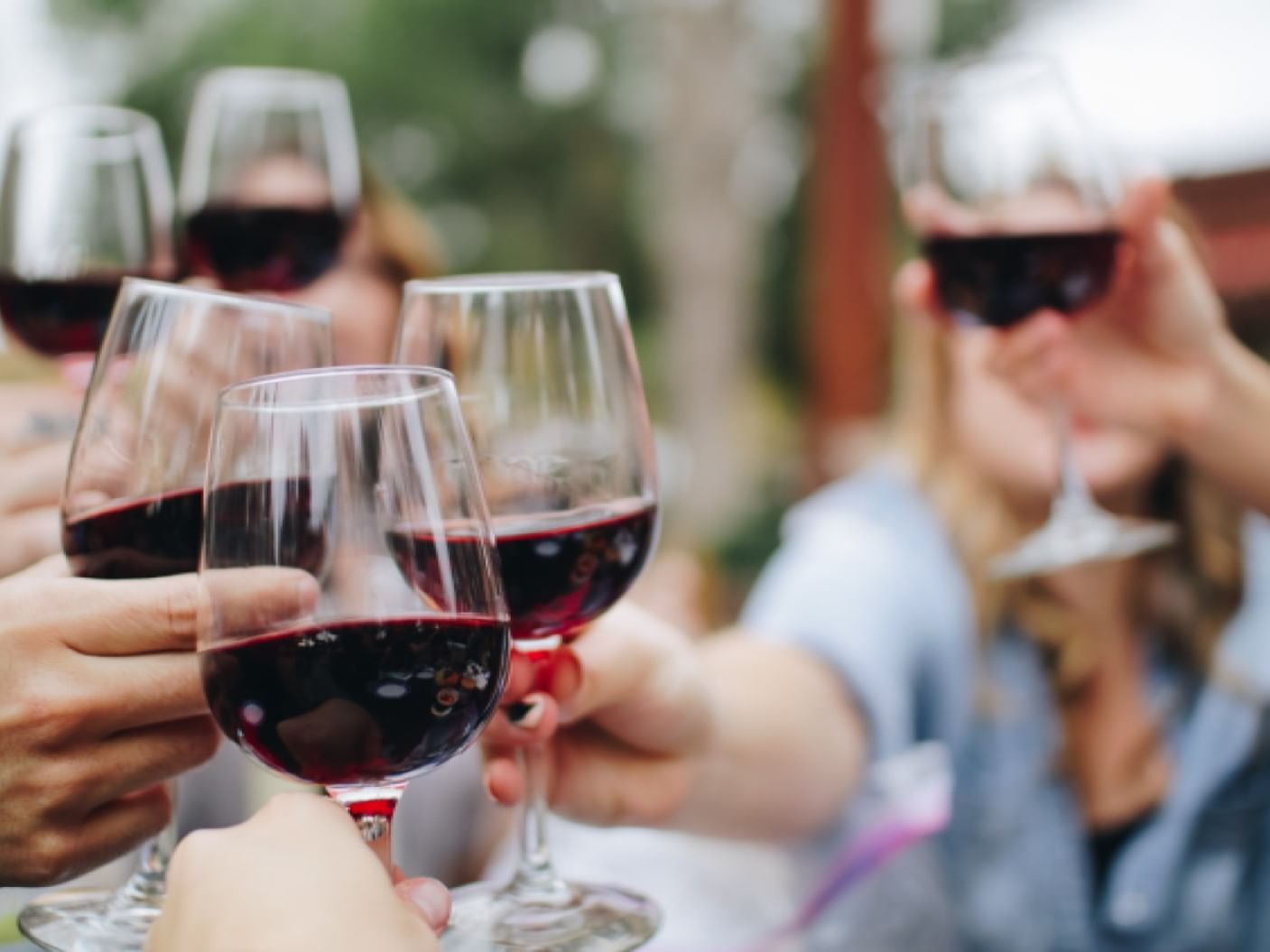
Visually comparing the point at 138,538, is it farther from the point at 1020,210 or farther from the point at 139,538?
the point at 1020,210

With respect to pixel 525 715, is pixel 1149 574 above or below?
below

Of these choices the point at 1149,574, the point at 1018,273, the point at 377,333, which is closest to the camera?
the point at 1018,273

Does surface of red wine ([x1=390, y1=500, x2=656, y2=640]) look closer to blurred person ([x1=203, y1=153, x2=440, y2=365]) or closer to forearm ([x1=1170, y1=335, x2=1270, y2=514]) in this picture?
forearm ([x1=1170, y1=335, x2=1270, y2=514])

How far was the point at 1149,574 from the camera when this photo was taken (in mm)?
2115

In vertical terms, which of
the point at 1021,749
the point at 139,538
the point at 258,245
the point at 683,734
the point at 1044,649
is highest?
the point at 258,245

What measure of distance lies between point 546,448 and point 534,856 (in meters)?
0.32

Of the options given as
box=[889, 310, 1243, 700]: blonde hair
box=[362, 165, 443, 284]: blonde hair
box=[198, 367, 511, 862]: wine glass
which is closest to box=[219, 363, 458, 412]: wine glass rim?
box=[198, 367, 511, 862]: wine glass

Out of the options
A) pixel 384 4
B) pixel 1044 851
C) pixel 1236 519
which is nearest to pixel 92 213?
pixel 1044 851

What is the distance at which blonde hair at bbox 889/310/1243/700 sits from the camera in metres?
2.07

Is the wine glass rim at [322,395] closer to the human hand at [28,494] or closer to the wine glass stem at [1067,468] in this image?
the human hand at [28,494]

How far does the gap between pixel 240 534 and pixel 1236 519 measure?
5.91 feet

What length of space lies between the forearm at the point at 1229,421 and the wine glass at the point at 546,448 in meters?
0.91

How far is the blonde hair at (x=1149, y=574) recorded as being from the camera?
207cm

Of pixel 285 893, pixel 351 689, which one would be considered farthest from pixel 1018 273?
pixel 285 893
